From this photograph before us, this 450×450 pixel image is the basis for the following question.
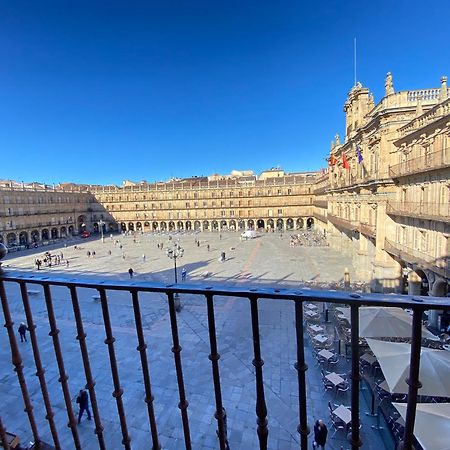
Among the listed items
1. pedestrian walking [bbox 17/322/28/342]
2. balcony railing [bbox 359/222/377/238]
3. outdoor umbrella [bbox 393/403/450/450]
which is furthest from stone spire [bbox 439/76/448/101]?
pedestrian walking [bbox 17/322/28/342]

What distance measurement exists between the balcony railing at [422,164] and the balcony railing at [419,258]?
3.48 meters

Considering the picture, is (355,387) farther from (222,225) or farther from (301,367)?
(222,225)

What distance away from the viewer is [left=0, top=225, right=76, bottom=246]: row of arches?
134ft

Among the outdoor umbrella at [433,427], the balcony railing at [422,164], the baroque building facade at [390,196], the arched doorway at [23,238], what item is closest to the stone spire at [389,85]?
the baroque building facade at [390,196]

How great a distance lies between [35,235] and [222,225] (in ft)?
106

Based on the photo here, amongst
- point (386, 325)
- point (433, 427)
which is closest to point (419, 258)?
point (386, 325)

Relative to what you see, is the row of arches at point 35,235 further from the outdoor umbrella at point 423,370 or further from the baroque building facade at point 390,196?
the outdoor umbrella at point 423,370

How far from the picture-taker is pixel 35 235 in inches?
1790

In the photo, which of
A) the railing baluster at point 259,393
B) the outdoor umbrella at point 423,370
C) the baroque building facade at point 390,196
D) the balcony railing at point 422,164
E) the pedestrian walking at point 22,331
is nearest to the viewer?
the railing baluster at point 259,393

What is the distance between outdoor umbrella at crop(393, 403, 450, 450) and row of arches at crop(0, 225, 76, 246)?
4594cm

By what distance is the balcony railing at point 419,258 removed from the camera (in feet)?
35.8

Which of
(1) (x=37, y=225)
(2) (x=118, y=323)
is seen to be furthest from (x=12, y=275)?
(1) (x=37, y=225)

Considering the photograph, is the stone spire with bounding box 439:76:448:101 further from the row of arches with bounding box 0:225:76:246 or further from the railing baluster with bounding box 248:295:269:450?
the row of arches with bounding box 0:225:76:246

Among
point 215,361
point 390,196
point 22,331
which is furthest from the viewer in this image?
point 390,196
